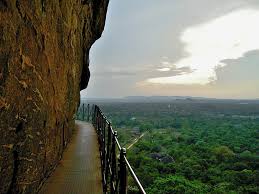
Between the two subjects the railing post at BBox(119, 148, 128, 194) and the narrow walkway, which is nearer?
the railing post at BBox(119, 148, 128, 194)

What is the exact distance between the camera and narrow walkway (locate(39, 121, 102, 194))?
558cm

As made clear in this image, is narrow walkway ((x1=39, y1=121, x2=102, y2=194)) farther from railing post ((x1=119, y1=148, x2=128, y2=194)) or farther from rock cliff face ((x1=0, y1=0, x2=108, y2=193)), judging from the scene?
railing post ((x1=119, y1=148, x2=128, y2=194))

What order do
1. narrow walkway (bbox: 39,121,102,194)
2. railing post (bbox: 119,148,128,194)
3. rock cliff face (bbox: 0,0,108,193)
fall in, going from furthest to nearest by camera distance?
narrow walkway (bbox: 39,121,102,194) → railing post (bbox: 119,148,128,194) → rock cliff face (bbox: 0,0,108,193)

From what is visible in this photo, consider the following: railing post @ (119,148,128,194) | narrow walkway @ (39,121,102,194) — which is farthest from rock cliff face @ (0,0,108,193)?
railing post @ (119,148,128,194)

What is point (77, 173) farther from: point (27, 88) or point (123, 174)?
point (123, 174)

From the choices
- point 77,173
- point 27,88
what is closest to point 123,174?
point 27,88

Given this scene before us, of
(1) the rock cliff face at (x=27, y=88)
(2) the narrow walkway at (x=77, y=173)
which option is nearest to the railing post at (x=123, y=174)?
(1) the rock cliff face at (x=27, y=88)

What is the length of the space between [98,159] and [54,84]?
2945 millimetres

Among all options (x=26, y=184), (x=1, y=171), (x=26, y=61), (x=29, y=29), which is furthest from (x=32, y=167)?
(x=29, y=29)

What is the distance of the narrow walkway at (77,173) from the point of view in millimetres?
5578

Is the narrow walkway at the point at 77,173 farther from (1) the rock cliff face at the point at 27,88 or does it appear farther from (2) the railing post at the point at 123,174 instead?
(2) the railing post at the point at 123,174

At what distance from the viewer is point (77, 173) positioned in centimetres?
674

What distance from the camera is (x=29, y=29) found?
3963 mm

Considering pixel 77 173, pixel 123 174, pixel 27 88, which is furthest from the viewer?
pixel 77 173
